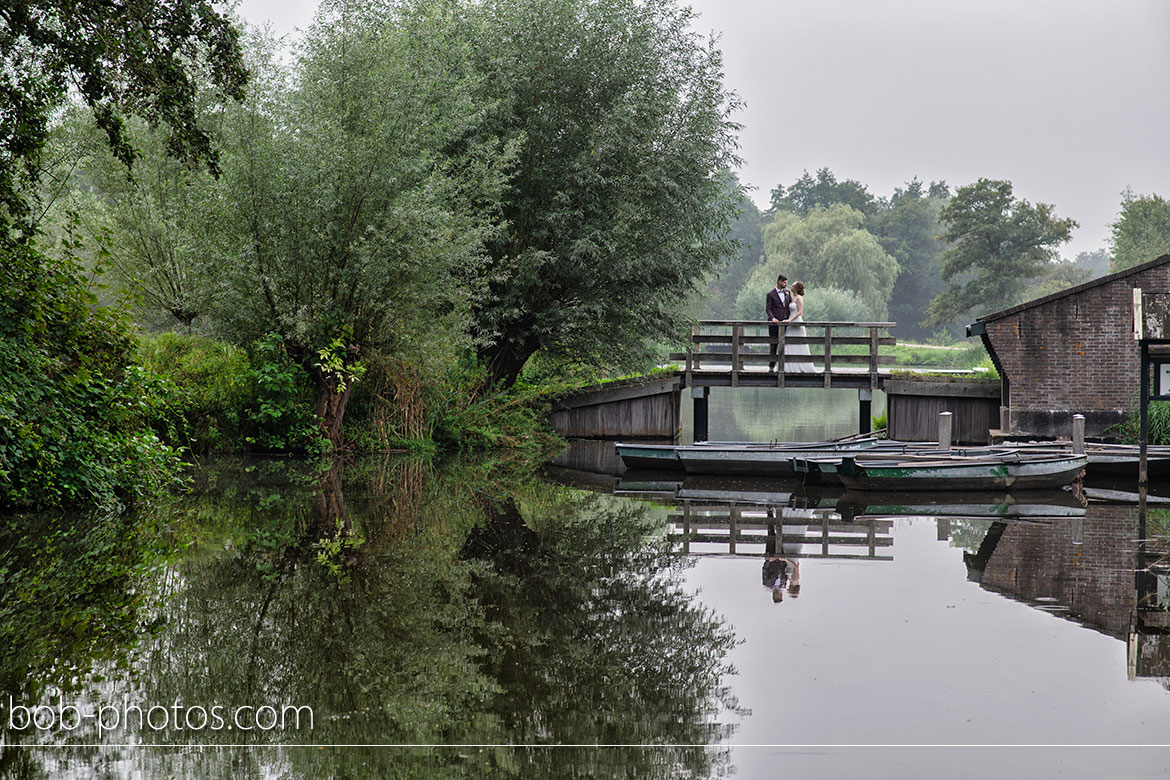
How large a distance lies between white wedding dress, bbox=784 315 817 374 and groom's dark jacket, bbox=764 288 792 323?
0.30 metres

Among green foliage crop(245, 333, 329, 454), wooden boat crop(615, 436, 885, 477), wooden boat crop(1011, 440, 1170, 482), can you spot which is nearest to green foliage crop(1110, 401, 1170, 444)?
wooden boat crop(1011, 440, 1170, 482)

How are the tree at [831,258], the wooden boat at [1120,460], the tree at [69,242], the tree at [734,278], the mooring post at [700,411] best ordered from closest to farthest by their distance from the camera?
the tree at [69,242]
the wooden boat at [1120,460]
the mooring post at [700,411]
the tree at [831,258]
the tree at [734,278]

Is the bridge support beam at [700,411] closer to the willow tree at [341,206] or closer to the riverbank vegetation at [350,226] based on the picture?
the riverbank vegetation at [350,226]

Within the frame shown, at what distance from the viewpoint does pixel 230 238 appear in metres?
16.6

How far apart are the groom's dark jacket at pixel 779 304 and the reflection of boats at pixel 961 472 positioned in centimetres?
770

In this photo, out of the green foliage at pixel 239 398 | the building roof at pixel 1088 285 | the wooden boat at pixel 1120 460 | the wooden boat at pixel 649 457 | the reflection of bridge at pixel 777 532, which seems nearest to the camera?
the reflection of bridge at pixel 777 532

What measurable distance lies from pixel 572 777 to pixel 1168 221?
6199 cm

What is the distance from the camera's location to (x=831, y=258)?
210 feet

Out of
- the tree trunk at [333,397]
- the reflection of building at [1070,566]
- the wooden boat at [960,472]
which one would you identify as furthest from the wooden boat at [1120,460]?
the tree trunk at [333,397]

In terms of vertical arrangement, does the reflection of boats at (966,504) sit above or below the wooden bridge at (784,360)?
below

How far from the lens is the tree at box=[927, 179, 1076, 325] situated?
5694cm

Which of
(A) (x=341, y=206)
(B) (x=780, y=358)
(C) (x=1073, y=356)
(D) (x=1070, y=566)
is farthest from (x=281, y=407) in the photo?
(C) (x=1073, y=356)

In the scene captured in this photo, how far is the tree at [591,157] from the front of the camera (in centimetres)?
2042

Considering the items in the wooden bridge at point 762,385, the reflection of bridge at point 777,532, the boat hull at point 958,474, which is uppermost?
the wooden bridge at point 762,385
